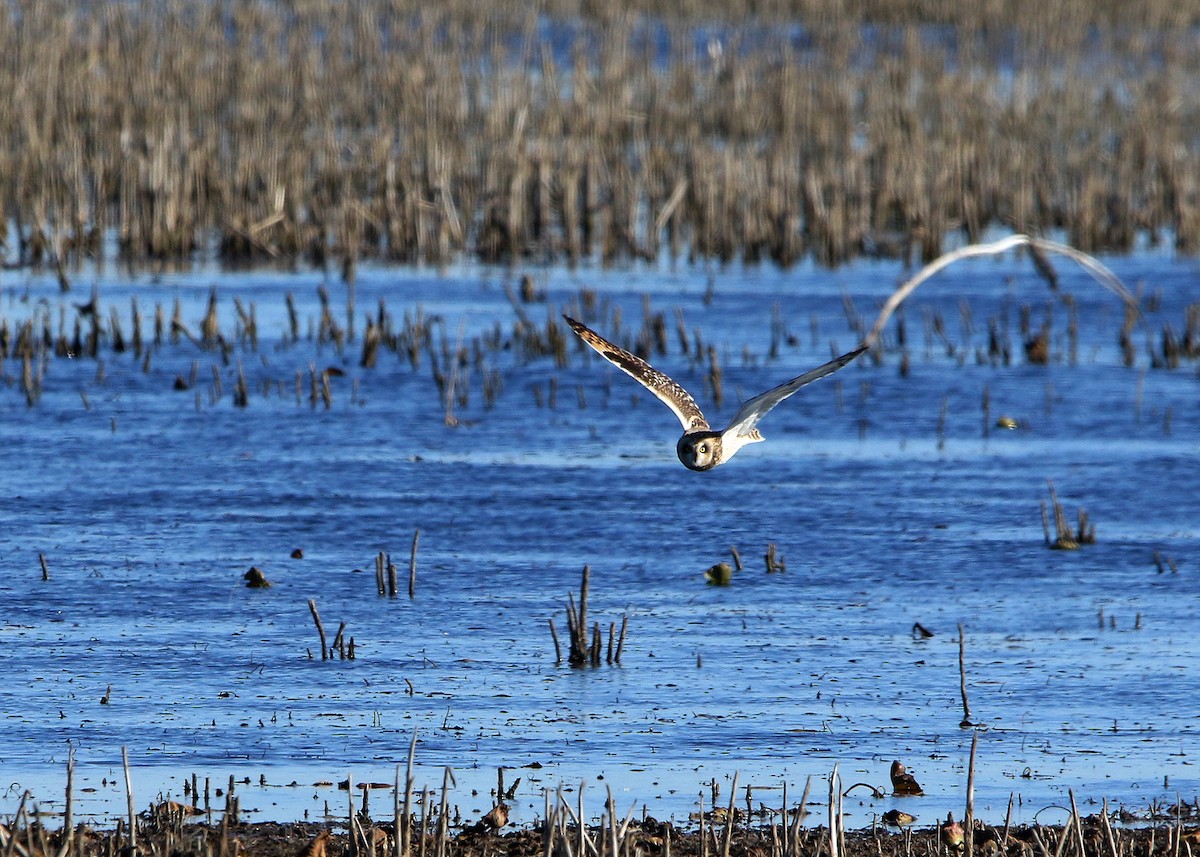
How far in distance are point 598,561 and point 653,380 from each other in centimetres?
276

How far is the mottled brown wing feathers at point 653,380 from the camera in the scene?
7680 millimetres

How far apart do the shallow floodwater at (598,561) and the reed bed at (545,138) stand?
4.18ft

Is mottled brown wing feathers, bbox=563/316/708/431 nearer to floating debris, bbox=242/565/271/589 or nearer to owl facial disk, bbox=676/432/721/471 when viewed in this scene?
owl facial disk, bbox=676/432/721/471

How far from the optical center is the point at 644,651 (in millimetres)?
8594

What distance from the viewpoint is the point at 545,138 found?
838 inches

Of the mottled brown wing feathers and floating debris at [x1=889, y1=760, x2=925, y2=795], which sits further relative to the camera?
the mottled brown wing feathers

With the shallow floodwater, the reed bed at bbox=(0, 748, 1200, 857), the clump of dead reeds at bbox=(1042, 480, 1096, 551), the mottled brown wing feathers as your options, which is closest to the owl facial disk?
the mottled brown wing feathers

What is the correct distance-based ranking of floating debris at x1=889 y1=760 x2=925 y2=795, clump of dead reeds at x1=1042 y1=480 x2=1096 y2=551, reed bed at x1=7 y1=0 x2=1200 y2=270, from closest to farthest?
floating debris at x1=889 y1=760 x2=925 y2=795
clump of dead reeds at x1=1042 y1=480 x2=1096 y2=551
reed bed at x1=7 y1=0 x2=1200 y2=270

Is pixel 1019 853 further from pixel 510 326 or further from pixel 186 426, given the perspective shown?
pixel 510 326

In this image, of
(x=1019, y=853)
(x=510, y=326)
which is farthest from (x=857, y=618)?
(x=510, y=326)

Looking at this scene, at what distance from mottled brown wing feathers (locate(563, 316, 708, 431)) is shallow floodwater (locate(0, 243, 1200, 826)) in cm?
109

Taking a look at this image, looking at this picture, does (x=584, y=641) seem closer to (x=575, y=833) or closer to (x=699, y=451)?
(x=699, y=451)

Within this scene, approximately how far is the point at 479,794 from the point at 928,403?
27.2ft

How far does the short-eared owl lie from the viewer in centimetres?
686
